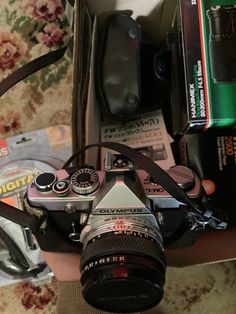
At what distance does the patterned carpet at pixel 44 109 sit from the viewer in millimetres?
983

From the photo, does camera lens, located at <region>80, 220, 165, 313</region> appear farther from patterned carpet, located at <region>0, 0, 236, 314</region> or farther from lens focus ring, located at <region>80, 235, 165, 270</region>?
patterned carpet, located at <region>0, 0, 236, 314</region>

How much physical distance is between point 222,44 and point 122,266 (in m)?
0.41

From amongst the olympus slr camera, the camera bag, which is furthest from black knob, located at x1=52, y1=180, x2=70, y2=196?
the camera bag

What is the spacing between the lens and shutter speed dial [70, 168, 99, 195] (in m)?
0.69

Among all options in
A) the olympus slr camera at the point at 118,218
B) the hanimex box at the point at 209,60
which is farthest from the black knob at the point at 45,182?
the hanimex box at the point at 209,60

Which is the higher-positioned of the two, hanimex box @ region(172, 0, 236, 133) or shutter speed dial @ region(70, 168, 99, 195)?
hanimex box @ region(172, 0, 236, 133)

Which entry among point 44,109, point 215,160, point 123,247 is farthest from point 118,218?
point 44,109

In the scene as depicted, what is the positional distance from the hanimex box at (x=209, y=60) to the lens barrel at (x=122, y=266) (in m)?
0.26

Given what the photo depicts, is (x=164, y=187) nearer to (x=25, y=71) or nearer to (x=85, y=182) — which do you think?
(x=85, y=182)

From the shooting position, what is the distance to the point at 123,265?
64cm

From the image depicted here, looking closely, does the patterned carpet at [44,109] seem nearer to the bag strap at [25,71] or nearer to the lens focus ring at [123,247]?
the bag strap at [25,71]

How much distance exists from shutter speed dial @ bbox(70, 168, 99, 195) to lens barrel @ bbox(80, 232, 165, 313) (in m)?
0.07

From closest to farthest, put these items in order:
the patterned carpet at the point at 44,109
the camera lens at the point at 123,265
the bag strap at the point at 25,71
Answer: the camera lens at the point at 123,265 < the bag strap at the point at 25,71 < the patterned carpet at the point at 44,109

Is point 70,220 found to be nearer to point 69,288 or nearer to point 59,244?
point 59,244
